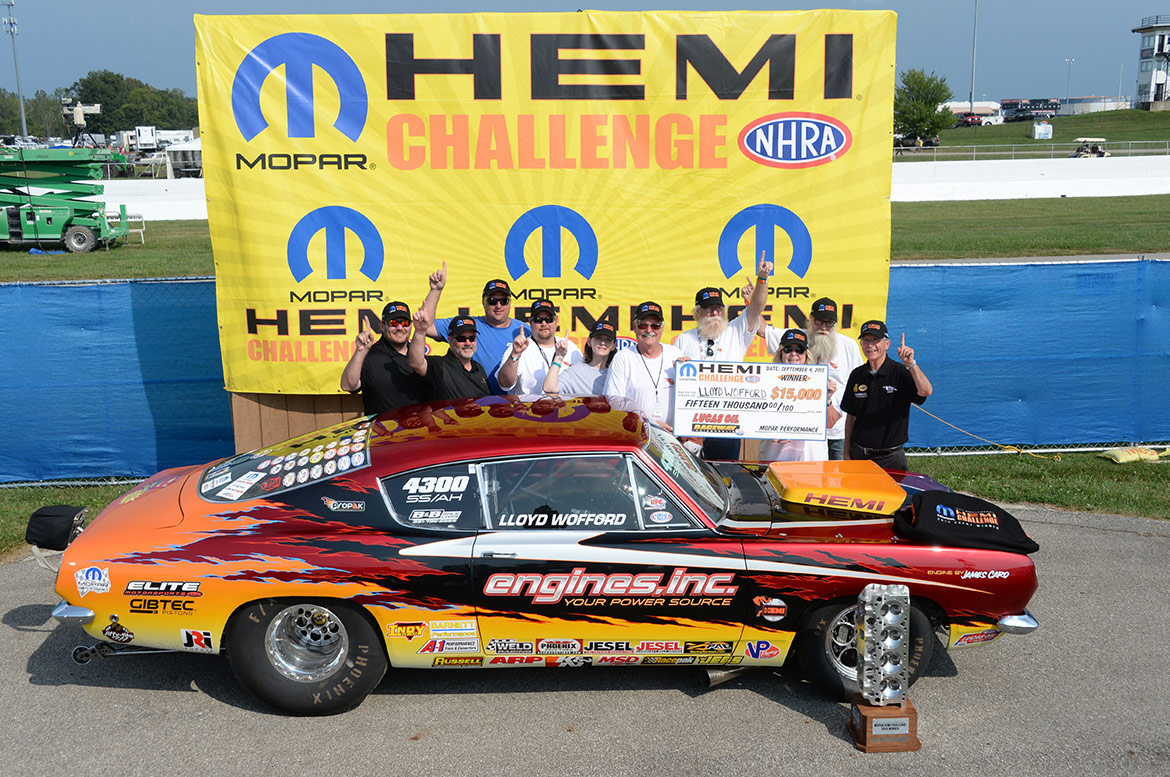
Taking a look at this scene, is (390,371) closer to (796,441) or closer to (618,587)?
(618,587)

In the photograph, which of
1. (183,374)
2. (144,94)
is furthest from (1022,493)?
(144,94)

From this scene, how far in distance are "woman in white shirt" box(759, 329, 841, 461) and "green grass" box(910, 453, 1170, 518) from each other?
2.16 metres

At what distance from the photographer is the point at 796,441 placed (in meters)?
6.36

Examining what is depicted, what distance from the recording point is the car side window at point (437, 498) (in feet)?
14.7

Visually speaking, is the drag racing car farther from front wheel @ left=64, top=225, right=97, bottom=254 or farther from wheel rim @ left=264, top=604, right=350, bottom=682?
front wheel @ left=64, top=225, right=97, bottom=254

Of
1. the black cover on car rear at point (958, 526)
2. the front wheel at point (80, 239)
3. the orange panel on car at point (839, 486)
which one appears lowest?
the black cover on car rear at point (958, 526)

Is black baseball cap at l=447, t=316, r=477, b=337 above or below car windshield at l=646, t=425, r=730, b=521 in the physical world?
above

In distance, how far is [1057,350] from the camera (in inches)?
344

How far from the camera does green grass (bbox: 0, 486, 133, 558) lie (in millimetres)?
6890

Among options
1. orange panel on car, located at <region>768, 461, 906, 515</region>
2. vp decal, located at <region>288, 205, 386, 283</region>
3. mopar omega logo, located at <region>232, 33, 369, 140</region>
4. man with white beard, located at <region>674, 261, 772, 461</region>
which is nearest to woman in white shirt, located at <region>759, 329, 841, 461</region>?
man with white beard, located at <region>674, 261, 772, 461</region>

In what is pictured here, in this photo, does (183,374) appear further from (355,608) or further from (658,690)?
(658,690)

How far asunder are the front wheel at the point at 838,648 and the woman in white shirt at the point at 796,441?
187 centimetres

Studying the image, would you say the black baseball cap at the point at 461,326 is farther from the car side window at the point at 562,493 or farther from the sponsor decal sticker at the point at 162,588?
the sponsor decal sticker at the point at 162,588

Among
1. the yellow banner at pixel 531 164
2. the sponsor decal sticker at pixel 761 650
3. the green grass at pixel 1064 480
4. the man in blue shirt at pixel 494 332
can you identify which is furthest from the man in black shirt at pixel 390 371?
the green grass at pixel 1064 480
